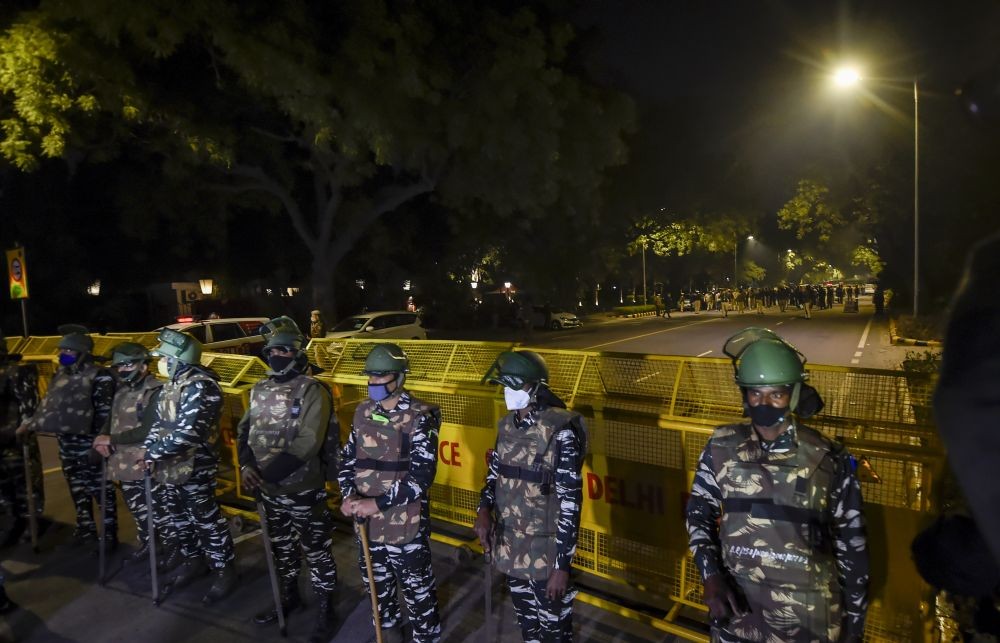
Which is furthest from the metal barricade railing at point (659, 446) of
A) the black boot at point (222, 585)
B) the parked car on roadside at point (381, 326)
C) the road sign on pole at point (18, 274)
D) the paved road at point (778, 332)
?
the parked car on roadside at point (381, 326)

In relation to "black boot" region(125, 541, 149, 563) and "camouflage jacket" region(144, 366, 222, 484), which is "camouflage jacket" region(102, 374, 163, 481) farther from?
"black boot" region(125, 541, 149, 563)

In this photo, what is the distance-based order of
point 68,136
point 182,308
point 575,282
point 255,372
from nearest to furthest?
point 255,372 < point 68,136 < point 182,308 < point 575,282

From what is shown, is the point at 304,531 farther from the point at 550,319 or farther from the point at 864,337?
the point at 550,319

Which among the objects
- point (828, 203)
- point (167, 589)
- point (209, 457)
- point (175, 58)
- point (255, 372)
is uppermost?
point (175, 58)

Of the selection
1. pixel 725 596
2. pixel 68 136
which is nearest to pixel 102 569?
pixel 725 596

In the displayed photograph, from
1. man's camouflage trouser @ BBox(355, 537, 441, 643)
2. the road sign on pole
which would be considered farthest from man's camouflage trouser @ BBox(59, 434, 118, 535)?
the road sign on pole

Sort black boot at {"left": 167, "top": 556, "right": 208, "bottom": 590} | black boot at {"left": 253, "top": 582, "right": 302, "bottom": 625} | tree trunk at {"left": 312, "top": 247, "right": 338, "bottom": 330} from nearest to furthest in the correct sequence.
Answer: black boot at {"left": 253, "top": 582, "right": 302, "bottom": 625}, black boot at {"left": 167, "top": 556, "right": 208, "bottom": 590}, tree trunk at {"left": 312, "top": 247, "right": 338, "bottom": 330}

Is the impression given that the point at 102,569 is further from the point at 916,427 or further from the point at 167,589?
the point at 916,427

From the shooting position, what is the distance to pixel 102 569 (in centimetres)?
457

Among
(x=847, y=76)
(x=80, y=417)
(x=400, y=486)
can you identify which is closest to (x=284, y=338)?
(x=400, y=486)

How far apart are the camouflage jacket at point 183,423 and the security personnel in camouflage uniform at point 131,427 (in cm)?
24

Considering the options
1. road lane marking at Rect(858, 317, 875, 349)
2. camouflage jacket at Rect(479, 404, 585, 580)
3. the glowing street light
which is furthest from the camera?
road lane marking at Rect(858, 317, 875, 349)

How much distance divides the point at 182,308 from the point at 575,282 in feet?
68.0

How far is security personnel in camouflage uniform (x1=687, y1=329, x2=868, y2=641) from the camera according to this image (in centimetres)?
220
